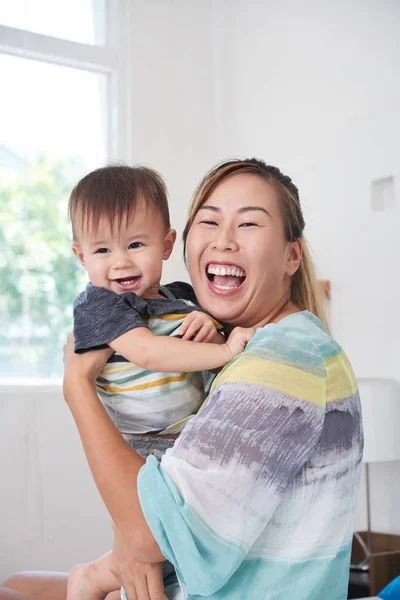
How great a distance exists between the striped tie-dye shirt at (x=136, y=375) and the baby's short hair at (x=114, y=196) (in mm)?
151

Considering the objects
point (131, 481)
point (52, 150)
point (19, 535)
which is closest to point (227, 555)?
point (131, 481)

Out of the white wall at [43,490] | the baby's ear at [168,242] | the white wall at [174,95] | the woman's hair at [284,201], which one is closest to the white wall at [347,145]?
the white wall at [174,95]

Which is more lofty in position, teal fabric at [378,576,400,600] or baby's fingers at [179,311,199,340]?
baby's fingers at [179,311,199,340]

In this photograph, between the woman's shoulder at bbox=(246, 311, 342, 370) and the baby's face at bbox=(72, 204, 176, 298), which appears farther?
the baby's face at bbox=(72, 204, 176, 298)

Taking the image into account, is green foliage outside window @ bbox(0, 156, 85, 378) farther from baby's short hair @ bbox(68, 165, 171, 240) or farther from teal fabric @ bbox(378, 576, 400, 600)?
baby's short hair @ bbox(68, 165, 171, 240)

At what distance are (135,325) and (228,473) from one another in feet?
1.23

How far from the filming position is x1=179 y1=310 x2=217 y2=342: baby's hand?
127 centimetres

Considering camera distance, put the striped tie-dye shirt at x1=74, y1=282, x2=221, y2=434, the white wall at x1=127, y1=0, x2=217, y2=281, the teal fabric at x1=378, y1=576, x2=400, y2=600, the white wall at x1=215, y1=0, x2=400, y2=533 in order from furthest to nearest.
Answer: the white wall at x1=127, y1=0, x2=217, y2=281 < the white wall at x1=215, y1=0, x2=400, y2=533 < the teal fabric at x1=378, y1=576, x2=400, y2=600 < the striped tie-dye shirt at x1=74, y1=282, x2=221, y2=434

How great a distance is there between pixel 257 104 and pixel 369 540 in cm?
250

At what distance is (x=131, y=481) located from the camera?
1072 mm

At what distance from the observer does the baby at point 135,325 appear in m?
1.25

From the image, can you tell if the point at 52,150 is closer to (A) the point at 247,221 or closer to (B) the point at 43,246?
(B) the point at 43,246

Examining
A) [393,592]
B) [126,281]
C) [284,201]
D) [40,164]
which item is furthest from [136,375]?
[40,164]

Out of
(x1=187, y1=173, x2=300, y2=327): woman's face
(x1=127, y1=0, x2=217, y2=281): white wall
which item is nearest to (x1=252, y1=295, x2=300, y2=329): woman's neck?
(x1=187, y1=173, x2=300, y2=327): woman's face
